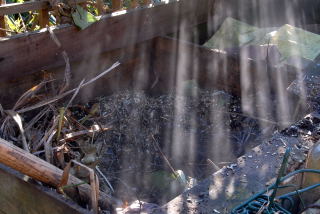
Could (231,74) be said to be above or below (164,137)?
above

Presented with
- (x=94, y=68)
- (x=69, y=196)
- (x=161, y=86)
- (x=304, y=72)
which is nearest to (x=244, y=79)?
(x=304, y=72)

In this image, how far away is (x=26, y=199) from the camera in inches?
114

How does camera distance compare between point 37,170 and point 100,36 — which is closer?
point 37,170

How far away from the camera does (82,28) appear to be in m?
4.34

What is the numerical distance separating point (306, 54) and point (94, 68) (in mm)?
2187

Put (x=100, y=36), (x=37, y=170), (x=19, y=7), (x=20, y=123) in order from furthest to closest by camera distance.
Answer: (x=100, y=36) < (x=19, y=7) < (x=20, y=123) < (x=37, y=170)

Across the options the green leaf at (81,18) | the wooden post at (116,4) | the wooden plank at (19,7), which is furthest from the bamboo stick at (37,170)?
the wooden post at (116,4)

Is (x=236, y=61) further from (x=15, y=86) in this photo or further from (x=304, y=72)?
(x=15, y=86)

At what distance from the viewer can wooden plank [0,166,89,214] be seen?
8.72 ft

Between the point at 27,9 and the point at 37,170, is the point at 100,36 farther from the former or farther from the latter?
the point at 37,170

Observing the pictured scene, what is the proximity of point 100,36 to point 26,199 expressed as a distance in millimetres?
2161

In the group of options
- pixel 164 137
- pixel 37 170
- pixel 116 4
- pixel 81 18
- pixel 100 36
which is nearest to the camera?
pixel 37 170

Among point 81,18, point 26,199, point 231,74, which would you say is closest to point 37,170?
point 26,199

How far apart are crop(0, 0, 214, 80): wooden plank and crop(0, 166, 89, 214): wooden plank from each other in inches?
50.7
